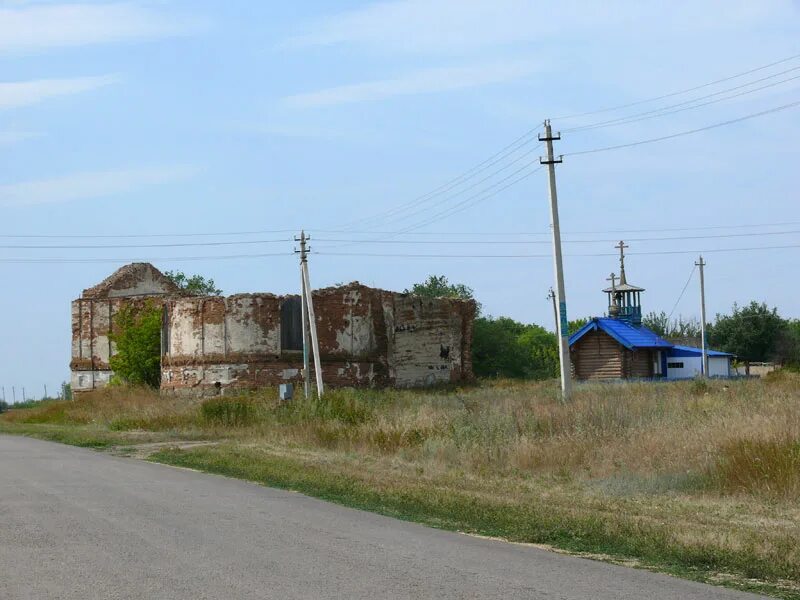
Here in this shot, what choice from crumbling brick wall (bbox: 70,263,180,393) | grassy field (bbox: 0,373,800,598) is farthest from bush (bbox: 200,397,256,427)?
crumbling brick wall (bbox: 70,263,180,393)

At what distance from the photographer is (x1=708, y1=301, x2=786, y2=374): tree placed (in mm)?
93812

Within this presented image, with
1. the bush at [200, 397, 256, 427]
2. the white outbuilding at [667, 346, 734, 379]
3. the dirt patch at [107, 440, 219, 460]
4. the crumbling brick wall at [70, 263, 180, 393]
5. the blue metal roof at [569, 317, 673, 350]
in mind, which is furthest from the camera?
the white outbuilding at [667, 346, 734, 379]

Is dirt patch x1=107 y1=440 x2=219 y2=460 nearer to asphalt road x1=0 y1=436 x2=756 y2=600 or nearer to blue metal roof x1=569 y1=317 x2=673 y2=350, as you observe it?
asphalt road x1=0 y1=436 x2=756 y2=600

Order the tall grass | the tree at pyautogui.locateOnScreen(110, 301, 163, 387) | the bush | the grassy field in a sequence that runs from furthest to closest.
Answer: the tree at pyautogui.locateOnScreen(110, 301, 163, 387)
the bush
the tall grass
the grassy field

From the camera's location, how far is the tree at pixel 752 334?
308 feet

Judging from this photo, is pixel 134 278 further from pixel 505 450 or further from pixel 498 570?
pixel 498 570

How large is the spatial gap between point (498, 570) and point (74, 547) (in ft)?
13.4

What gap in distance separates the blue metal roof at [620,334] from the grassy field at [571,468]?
106 feet

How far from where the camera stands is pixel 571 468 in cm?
1927

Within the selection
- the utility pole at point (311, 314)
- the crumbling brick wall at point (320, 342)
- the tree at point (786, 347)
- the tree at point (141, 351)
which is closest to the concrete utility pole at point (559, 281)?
the utility pole at point (311, 314)

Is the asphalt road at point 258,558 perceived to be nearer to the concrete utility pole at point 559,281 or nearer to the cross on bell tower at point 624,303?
the concrete utility pole at point 559,281

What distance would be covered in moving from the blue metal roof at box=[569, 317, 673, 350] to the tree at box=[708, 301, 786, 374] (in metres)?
28.9

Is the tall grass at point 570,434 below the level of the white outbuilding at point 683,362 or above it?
below

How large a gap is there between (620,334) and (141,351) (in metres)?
27.8
